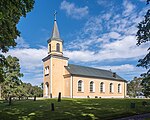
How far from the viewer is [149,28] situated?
17547mm

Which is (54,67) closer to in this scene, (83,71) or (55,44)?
(55,44)

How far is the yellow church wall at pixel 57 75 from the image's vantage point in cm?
4772

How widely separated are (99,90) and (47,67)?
15.9 meters

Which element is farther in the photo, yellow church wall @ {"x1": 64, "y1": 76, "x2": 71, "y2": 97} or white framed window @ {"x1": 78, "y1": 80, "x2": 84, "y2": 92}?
white framed window @ {"x1": 78, "y1": 80, "x2": 84, "y2": 92}

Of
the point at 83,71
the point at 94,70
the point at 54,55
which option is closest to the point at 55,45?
the point at 54,55

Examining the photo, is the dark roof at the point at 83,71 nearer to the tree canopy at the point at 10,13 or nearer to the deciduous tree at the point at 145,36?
the deciduous tree at the point at 145,36

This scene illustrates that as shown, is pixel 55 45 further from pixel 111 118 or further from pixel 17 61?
pixel 111 118

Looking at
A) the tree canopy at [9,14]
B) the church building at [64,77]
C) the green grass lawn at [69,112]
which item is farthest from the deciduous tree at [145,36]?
the church building at [64,77]

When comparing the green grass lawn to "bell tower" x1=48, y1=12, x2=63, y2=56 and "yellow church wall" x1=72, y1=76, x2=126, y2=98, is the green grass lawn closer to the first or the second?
"yellow church wall" x1=72, y1=76, x2=126, y2=98

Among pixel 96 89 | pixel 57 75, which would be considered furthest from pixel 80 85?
pixel 57 75

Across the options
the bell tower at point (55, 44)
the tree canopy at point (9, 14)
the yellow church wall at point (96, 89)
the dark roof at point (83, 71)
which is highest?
the bell tower at point (55, 44)

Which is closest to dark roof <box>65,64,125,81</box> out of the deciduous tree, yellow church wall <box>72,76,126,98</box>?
yellow church wall <box>72,76,126,98</box>

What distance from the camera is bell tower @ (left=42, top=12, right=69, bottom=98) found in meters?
47.7

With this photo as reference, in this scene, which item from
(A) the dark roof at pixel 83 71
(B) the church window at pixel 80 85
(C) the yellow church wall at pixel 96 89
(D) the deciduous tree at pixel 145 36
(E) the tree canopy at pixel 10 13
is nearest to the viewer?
(E) the tree canopy at pixel 10 13
